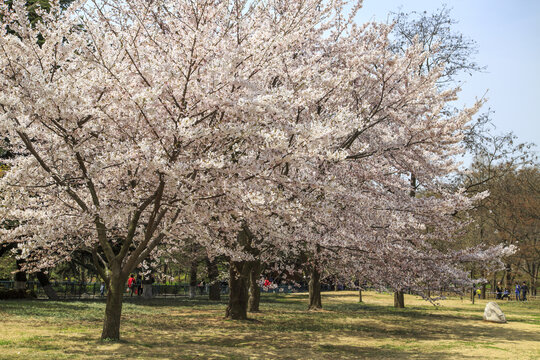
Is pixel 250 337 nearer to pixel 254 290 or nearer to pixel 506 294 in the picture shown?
pixel 254 290

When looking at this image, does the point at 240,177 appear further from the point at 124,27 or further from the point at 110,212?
the point at 124,27

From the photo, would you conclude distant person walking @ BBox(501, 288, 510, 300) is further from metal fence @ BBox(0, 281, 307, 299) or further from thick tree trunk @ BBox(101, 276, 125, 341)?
thick tree trunk @ BBox(101, 276, 125, 341)

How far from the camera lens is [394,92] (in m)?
14.4

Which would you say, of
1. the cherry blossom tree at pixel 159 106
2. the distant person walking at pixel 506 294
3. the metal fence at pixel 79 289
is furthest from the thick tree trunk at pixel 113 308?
the distant person walking at pixel 506 294

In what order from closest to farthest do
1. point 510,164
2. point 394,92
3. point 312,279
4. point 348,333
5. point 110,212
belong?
1. point 110,212
2. point 394,92
3. point 348,333
4. point 312,279
5. point 510,164

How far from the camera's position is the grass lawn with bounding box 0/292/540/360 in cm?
1011

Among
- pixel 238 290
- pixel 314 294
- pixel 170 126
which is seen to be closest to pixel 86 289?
pixel 314 294

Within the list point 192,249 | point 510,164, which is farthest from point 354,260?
point 510,164

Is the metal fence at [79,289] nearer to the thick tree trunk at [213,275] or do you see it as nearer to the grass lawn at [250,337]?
the thick tree trunk at [213,275]

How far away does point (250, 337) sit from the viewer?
1337 centimetres

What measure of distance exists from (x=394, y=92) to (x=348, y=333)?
25.6 feet

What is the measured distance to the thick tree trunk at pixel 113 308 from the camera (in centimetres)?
1060

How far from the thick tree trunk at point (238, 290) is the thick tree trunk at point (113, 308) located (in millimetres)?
6366

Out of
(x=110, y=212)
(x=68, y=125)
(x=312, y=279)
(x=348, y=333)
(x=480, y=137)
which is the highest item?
(x=480, y=137)
